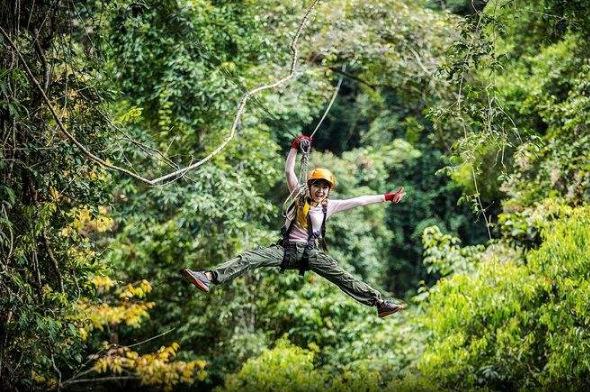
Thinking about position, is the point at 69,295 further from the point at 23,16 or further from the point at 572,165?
the point at 572,165

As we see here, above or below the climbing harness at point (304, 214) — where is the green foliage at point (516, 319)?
below

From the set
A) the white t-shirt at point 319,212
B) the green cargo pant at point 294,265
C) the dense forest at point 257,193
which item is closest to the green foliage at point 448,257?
the dense forest at point 257,193

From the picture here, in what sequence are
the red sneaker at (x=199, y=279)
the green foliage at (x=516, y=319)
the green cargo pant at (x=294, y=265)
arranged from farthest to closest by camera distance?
the green foliage at (x=516, y=319), the green cargo pant at (x=294, y=265), the red sneaker at (x=199, y=279)

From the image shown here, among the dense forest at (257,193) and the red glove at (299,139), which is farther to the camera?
the dense forest at (257,193)

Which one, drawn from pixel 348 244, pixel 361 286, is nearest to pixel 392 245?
pixel 348 244

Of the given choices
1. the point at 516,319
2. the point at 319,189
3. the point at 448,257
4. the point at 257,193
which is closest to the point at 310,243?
the point at 319,189

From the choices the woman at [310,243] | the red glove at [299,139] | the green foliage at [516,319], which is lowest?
the green foliage at [516,319]

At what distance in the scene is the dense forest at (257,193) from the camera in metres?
4.92

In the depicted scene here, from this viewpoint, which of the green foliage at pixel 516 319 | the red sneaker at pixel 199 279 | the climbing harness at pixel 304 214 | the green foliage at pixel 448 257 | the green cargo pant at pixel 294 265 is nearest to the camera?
the red sneaker at pixel 199 279

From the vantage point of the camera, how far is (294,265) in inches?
200

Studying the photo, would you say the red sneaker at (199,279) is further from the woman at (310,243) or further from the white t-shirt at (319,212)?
the white t-shirt at (319,212)

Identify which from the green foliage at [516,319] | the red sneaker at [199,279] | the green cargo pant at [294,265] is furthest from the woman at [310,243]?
the green foliage at [516,319]

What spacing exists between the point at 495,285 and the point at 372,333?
12.2 feet

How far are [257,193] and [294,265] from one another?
17.9 ft
